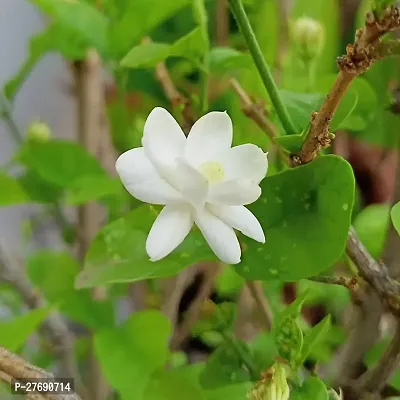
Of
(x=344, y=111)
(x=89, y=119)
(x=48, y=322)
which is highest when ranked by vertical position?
(x=344, y=111)

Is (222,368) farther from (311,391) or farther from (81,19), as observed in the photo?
Result: (81,19)

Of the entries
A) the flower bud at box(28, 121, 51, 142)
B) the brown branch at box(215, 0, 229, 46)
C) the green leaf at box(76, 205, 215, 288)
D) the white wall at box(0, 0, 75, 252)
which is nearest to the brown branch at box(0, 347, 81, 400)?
the green leaf at box(76, 205, 215, 288)

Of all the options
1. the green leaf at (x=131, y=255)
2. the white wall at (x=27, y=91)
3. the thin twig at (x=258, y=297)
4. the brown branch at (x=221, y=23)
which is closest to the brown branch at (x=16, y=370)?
the green leaf at (x=131, y=255)

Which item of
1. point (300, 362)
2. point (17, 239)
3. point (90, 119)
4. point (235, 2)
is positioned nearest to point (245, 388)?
point (300, 362)

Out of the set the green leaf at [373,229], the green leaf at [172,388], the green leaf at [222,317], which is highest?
the green leaf at [373,229]

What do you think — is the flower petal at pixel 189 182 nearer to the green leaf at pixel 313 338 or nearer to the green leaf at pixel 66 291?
the green leaf at pixel 313 338

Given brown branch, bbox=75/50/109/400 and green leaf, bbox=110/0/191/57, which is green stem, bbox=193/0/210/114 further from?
brown branch, bbox=75/50/109/400

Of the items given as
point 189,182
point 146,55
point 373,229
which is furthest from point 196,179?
point 373,229
